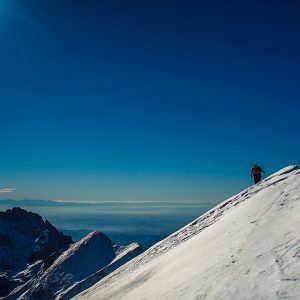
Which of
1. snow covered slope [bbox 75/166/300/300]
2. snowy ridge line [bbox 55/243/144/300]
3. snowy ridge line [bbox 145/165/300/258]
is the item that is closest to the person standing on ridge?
snowy ridge line [bbox 145/165/300/258]

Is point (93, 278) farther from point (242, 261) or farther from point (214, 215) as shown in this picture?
point (242, 261)

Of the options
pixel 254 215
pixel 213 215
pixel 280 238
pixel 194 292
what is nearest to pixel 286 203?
pixel 254 215

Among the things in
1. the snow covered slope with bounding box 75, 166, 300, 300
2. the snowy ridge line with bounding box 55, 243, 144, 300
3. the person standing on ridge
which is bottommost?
the snowy ridge line with bounding box 55, 243, 144, 300

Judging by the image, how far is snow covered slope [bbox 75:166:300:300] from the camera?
14.5 metres

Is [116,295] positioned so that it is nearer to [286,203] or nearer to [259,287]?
[286,203]

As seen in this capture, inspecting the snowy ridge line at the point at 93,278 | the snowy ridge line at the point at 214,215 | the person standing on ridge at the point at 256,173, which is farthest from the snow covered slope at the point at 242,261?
the snowy ridge line at the point at 93,278

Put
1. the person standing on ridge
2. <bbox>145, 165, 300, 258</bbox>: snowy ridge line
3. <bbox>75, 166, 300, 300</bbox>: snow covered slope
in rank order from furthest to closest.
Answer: the person standing on ridge
<bbox>145, 165, 300, 258</bbox>: snowy ridge line
<bbox>75, 166, 300, 300</bbox>: snow covered slope

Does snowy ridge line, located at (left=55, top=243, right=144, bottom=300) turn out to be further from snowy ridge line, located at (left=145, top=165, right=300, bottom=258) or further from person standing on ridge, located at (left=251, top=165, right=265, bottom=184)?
person standing on ridge, located at (left=251, top=165, right=265, bottom=184)

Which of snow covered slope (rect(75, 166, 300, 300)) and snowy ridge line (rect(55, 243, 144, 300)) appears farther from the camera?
snowy ridge line (rect(55, 243, 144, 300))

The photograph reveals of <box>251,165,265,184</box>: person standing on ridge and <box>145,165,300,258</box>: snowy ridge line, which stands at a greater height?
<box>251,165,265,184</box>: person standing on ridge

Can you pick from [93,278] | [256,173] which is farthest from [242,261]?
[93,278]

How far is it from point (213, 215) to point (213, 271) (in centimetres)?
1727

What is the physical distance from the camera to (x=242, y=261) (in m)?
17.2

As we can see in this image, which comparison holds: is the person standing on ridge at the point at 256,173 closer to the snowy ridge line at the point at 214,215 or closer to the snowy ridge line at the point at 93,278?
the snowy ridge line at the point at 214,215
